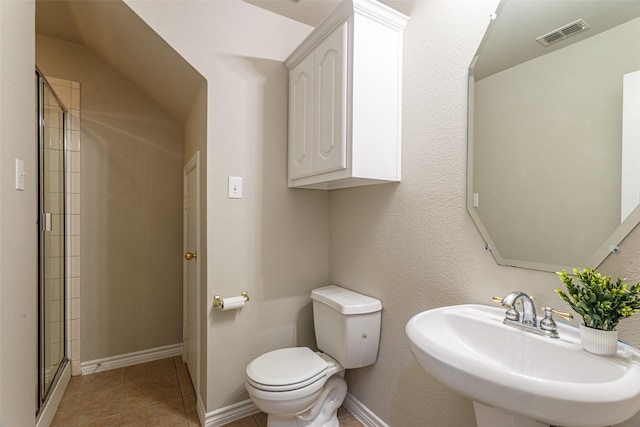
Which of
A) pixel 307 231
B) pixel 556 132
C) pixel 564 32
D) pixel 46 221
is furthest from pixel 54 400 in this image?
pixel 564 32

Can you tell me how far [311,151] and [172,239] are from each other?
165cm

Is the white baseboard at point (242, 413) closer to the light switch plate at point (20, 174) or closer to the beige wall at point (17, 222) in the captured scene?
the beige wall at point (17, 222)

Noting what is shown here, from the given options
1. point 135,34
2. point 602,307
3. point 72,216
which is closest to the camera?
point 602,307

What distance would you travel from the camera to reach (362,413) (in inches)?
69.9

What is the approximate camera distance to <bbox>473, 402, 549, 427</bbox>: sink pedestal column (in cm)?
90

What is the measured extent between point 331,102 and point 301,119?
310 mm

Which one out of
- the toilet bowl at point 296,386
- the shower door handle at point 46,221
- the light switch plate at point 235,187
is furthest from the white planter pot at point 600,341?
the shower door handle at point 46,221

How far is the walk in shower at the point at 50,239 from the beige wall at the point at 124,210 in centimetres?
18

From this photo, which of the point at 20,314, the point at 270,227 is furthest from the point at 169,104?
the point at 20,314

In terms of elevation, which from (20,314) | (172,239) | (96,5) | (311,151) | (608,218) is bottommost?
(20,314)

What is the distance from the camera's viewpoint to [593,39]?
953 millimetres

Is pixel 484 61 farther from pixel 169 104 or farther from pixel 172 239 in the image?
pixel 172 239

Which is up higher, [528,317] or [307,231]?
[307,231]

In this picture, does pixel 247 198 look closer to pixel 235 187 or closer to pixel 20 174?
pixel 235 187
